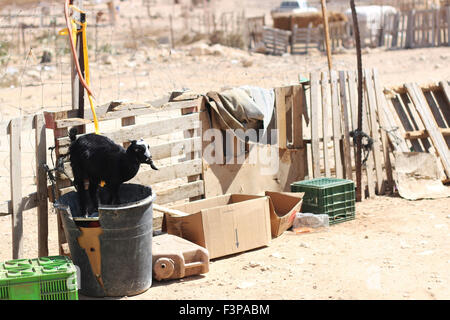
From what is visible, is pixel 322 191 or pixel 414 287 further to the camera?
pixel 322 191

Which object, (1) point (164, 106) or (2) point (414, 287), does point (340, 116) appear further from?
(2) point (414, 287)

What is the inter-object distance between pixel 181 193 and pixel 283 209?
4.00 feet

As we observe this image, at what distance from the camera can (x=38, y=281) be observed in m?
4.93

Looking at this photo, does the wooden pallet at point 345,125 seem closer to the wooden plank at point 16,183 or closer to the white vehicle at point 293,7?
the wooden plank at point 16,183

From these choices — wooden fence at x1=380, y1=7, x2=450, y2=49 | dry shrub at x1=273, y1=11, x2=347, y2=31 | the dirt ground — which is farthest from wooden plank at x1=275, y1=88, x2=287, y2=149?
dry shrub at x1=273, y1=11, x2=347, y2=31

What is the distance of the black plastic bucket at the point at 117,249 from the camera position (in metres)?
5.42

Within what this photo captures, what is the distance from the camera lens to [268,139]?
8.33 m

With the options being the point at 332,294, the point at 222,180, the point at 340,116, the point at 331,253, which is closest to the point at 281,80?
the point at 340,116

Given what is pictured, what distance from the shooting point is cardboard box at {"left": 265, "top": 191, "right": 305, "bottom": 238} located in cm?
718

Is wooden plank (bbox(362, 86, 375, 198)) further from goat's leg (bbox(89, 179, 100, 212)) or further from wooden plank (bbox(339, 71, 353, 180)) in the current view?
goat's leg (bbox(89, 179, 100, 212))

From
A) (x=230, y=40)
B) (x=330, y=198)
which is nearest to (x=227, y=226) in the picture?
(x=330, y=198)

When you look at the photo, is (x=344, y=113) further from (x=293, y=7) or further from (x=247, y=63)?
(x=293, y=7)

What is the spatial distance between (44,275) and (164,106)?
2.73 metres

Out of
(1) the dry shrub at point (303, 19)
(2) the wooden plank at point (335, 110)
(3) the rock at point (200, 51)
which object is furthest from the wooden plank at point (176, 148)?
(1) the dry shrub at point (303, 19)
